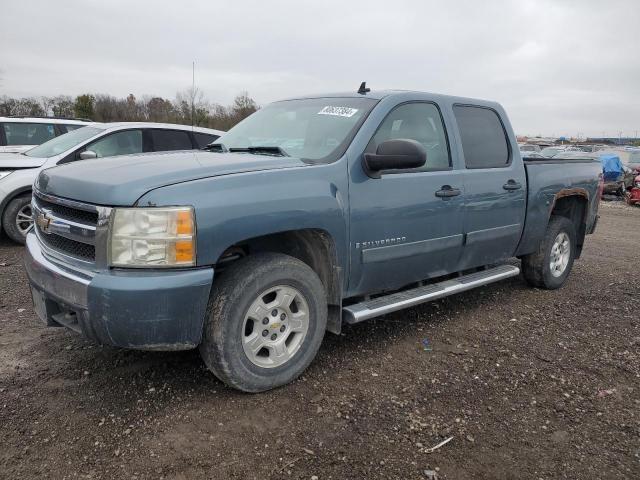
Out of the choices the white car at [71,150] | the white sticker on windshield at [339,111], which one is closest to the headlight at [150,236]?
the white sticker on windshield at [339,111]

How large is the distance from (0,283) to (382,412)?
419 cm

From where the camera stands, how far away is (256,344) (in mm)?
3084

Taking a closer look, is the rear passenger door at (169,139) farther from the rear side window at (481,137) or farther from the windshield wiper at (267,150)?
the rear side window at (481,137)

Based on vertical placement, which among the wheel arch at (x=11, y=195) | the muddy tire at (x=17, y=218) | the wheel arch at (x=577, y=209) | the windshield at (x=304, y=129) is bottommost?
the muddy tire at (x=17, y=218)

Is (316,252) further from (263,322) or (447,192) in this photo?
(447,192)

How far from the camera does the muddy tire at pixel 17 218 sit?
6797 mm

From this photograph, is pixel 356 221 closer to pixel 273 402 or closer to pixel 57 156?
pixel 273 402

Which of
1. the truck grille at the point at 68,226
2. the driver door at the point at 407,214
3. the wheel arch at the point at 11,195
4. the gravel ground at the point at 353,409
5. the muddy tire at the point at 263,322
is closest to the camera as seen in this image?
the gravel ground at the point at 353,409

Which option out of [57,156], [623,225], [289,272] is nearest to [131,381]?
[289,272]

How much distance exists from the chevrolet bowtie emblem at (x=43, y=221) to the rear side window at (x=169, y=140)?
15.4 ft

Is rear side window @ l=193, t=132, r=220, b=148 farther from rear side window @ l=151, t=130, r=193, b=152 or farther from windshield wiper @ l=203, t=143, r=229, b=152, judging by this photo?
windshield wiper @ l=203, t=143, r=229, b=152

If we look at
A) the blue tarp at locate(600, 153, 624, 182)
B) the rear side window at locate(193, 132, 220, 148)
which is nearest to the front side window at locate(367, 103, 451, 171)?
the rear side window at locate(193, 132, 220, 148)

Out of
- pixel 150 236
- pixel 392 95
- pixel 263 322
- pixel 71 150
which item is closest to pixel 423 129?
pixel 392 95

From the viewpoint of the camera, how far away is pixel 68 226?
290 centimetres
